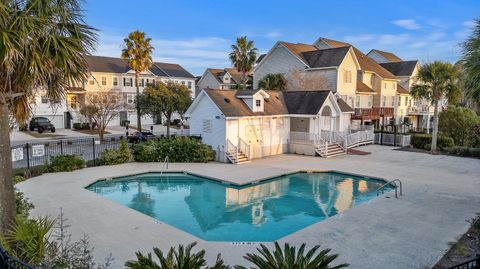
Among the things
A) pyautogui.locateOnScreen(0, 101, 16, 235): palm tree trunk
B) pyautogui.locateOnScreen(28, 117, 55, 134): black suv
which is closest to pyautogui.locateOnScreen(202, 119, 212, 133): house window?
pyautogui.locateOnScreen(0, 101, 16, 235): palm tree trunk

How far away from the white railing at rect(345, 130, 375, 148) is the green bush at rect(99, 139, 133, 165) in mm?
18121

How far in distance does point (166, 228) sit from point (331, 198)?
29.8ft

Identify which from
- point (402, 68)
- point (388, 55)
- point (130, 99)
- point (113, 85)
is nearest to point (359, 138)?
point (402, 68)

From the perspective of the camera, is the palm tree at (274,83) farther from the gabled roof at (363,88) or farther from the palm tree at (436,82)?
the palm tree at (436,82)

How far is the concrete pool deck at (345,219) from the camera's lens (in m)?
9.77

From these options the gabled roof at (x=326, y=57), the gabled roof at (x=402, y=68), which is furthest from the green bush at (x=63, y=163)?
the gabled roof at (x=402, y=68)

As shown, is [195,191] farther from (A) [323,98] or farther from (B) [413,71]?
(B) [413,71]

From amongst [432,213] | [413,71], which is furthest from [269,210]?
[413,71]

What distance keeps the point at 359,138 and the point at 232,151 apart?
14514 mm

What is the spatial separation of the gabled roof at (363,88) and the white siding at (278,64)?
7.86 meters

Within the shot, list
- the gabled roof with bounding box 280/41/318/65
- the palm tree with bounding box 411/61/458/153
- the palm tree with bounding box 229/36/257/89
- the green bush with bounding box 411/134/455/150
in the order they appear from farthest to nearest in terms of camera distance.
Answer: the palm tree with bounding box 229/36/257/89 → the gabled roof with bounding box 280/41/318/65 → the green bush with bounding box 411/134/455/150 → the palm tree with bounding box 411/61/458/153

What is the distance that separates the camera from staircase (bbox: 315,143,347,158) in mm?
27156

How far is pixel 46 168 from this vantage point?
20.2m

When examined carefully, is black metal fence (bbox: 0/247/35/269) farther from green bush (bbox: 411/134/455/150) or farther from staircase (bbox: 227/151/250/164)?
green bush (bbox: 411/134/455/150)
